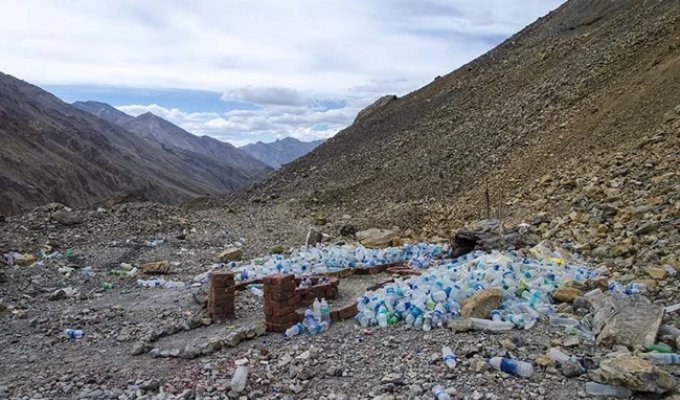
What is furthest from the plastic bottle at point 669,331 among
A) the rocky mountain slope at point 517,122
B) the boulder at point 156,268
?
the boulder at point 156,268

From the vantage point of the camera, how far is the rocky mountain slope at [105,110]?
176 m

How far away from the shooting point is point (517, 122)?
15578 millimetres

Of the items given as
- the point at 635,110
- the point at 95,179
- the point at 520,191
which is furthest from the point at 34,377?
the point at 95,179

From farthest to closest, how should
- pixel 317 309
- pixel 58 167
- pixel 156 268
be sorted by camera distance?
pixel 58 167 → pixel 156 268 → pixel 317 309

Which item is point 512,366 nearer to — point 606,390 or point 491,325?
point 606,390

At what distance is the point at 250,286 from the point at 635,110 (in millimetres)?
8622

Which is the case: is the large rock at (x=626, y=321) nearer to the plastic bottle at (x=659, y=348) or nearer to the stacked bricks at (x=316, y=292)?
the plastic bottle at (x=659, y=348)

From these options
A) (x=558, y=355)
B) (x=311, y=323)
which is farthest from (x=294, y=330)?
(x=558, y=355)

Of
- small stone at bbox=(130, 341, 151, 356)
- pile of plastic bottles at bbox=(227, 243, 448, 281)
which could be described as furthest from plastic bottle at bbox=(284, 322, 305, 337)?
pile of plastic bottles at bbox=(227, 243, 448, 281)

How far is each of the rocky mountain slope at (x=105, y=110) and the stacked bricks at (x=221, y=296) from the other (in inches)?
7124

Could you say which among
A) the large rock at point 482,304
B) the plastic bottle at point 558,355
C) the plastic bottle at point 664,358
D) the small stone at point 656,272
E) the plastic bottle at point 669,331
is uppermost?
the small stone at point 656,272

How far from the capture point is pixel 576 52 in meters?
17.7

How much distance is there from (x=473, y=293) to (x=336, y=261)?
9.85 feet

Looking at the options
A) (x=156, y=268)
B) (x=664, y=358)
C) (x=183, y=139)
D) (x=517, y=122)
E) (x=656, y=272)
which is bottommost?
(x=156, y=268)
